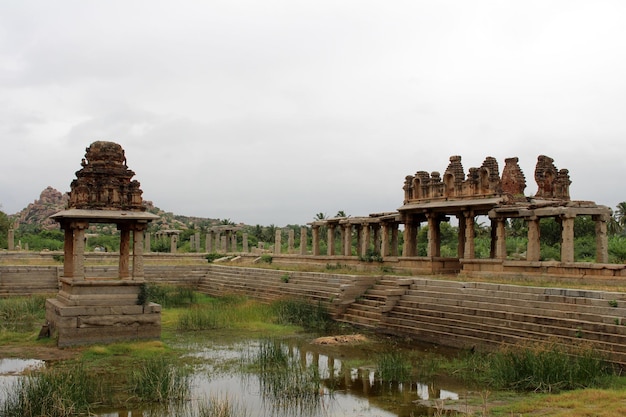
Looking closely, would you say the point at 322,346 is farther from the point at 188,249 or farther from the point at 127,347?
the point at 188,249

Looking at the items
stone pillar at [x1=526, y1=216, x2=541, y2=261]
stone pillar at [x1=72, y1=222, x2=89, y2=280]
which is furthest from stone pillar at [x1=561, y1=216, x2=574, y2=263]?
stone pillar at [x1=72, y1=222, x2=89, y2=280]

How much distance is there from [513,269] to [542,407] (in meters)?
11.7

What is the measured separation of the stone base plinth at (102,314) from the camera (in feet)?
46.8

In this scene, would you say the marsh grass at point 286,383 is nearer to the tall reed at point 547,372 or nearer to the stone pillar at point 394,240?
the tall reed at point 547,372

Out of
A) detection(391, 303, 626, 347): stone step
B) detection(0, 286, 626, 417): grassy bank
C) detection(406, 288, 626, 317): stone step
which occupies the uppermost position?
detection(406, 288, 626, 317): stone step

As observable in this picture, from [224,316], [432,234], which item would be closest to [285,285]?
[224,316]

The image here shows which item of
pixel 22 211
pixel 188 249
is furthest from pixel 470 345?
pixel 22 211

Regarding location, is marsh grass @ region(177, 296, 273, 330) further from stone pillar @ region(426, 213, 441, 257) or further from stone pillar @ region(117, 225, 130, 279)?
stone pillar @ region(426, 213, 441, 257)

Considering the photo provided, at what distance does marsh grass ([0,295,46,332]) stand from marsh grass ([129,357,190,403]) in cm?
738

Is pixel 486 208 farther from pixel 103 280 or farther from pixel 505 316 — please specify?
pixel 103 280

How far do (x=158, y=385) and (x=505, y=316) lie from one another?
28.0ft

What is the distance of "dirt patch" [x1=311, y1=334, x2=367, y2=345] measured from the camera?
15.5 meters

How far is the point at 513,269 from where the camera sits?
64.4 feet

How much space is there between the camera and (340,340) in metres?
15.6
